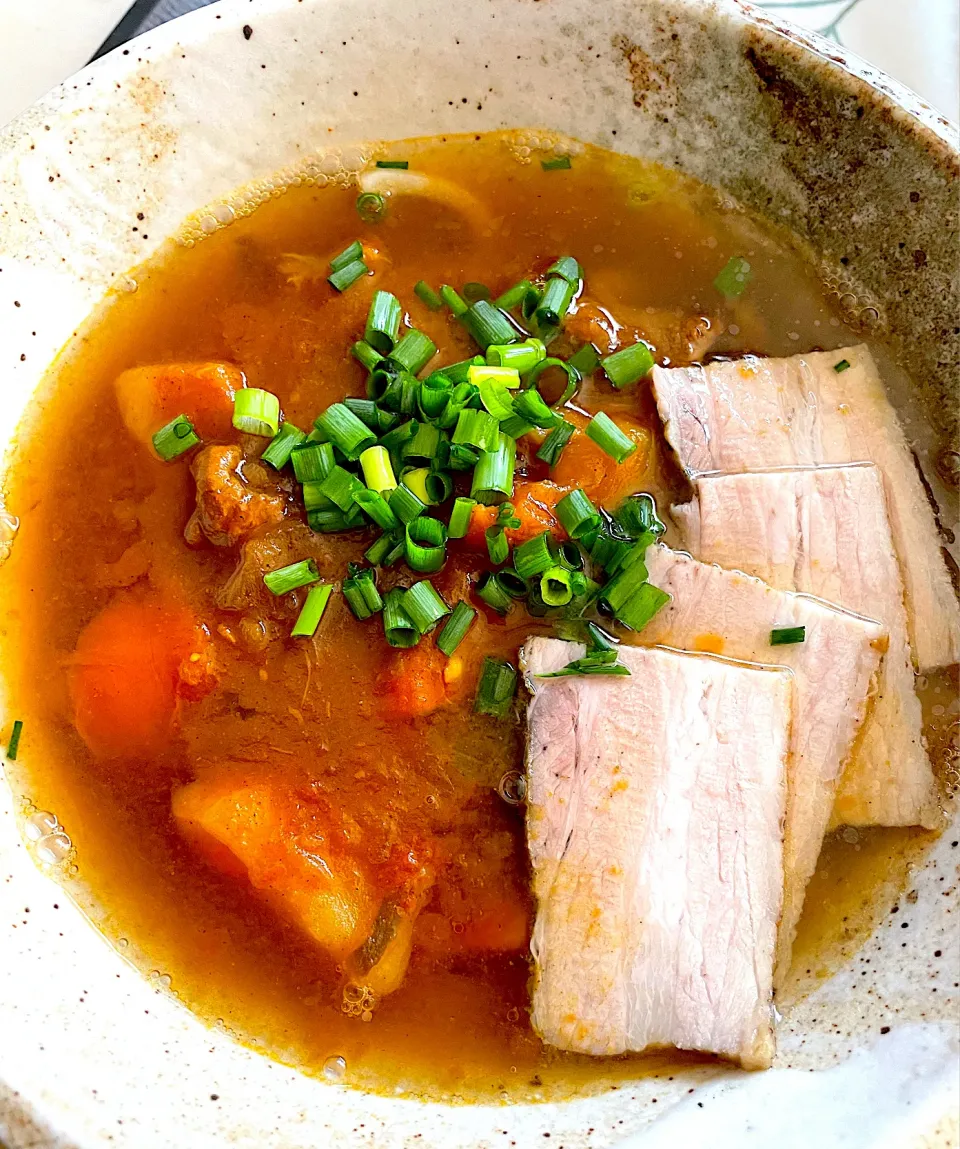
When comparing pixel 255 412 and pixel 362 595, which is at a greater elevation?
pixel 255 412

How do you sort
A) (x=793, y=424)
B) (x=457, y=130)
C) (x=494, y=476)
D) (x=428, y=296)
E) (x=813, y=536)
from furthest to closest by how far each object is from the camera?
1. (x=457, y=130)
2. (x=428, y=296)
3. (x=793, y=424)
4. (x=813, y=536)
5. (x=494, y=476)

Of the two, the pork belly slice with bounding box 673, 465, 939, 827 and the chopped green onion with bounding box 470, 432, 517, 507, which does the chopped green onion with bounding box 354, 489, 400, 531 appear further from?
the pork belly slice with bounding box 673, 465, 939, 827

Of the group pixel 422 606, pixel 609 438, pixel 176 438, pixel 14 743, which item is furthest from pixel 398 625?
pixel 14 743

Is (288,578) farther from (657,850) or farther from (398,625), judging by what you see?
(657,850)

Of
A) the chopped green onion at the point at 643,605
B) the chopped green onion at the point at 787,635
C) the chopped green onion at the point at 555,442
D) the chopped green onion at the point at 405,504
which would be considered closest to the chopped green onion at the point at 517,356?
the chopped green onion at the point at 555,442

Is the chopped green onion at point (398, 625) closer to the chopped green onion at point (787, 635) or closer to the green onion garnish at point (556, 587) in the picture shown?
the green onion garnish at point (556, 587)

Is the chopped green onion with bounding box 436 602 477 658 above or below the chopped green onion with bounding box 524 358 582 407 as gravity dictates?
below

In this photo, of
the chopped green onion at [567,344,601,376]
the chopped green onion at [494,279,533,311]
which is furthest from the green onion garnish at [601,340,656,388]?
the chopped green onion at [494,279,533,311]
